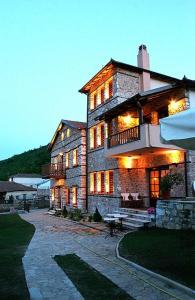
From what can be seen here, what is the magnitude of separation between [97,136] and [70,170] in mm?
5761

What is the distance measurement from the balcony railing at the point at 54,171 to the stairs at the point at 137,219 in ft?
41.4

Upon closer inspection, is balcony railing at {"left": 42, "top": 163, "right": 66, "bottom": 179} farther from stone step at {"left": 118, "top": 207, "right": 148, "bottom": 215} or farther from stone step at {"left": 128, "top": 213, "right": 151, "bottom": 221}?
stone step at {"left": 128, "top": 213, "right": 151, "bottom": 221}

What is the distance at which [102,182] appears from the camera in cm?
2075

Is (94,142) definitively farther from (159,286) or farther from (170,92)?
(159,286)

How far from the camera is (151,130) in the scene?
1440 cm

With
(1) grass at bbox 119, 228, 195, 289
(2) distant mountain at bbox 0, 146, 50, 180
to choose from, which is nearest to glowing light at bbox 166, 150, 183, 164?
(1) grass at bbox 119, 228, 195, 289

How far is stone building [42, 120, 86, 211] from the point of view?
2327 cm

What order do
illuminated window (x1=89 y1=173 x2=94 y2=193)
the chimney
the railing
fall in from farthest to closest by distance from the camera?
illuminated window (x1=89 y1=173 x2=94 y2=193) → the chimney → the railing

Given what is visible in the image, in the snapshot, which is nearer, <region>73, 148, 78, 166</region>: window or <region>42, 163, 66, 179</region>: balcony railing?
<region>73, 148, 78, 166</region>: window

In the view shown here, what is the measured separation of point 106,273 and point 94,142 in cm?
1559

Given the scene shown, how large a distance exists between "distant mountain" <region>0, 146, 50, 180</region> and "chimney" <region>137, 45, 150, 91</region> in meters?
53.0

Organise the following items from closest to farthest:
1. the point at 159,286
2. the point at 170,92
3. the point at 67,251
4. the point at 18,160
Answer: the point at 159,286 → the point at 67,251 → the point at 170,92 → the point at 18,160

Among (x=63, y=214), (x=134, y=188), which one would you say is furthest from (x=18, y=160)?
(x=134, y=188)

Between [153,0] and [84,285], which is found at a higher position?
[153,0]
